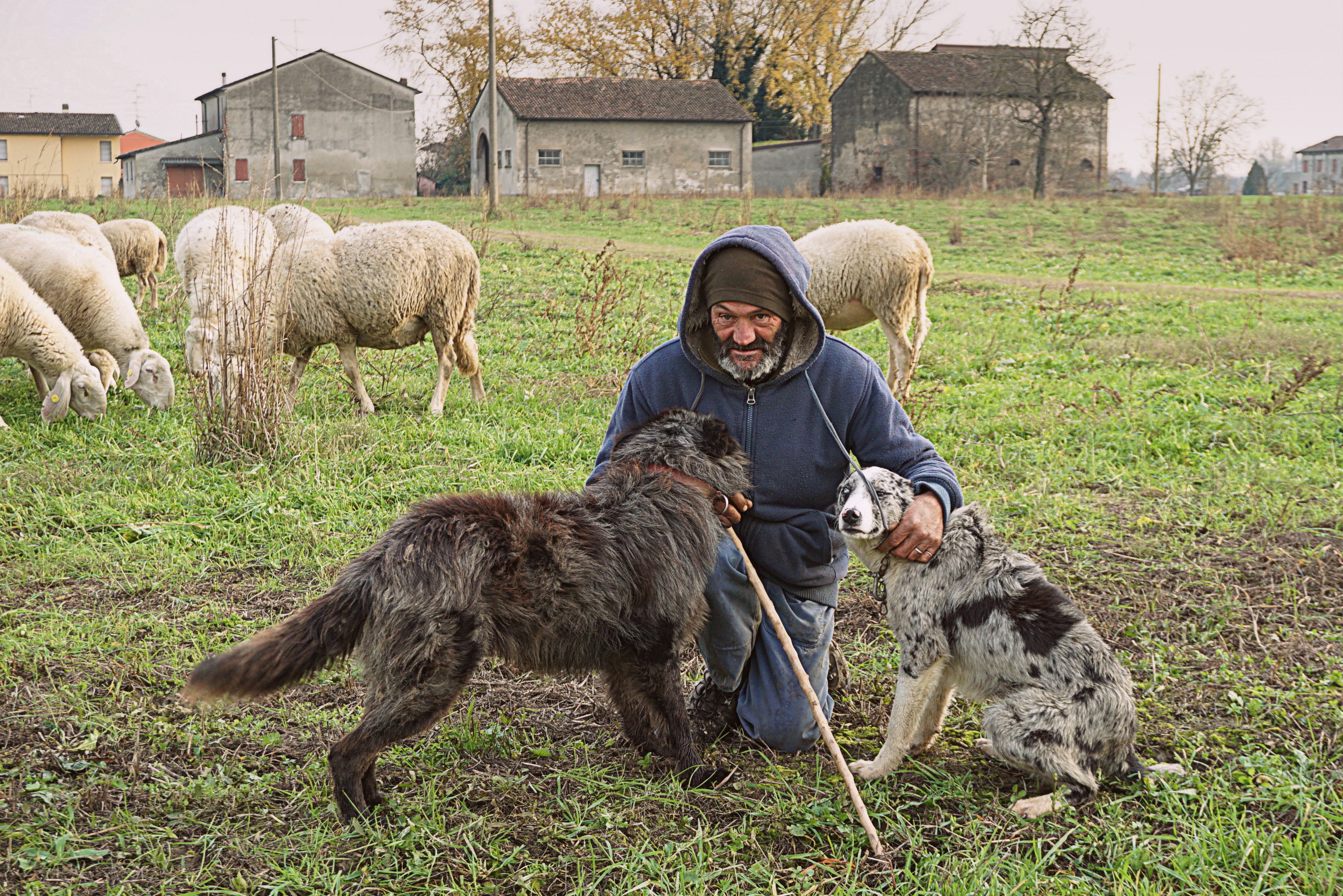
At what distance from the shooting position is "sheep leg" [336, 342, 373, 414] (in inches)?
333

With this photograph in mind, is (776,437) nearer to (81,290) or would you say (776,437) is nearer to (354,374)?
(354,374)

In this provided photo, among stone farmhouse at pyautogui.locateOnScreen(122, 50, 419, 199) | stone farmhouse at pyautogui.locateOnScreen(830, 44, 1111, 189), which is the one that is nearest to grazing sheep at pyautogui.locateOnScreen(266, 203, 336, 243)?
stone farmhouse at pyautogui.locateOnScreen(122, 50, 419, 199)

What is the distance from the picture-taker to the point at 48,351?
28.2ft

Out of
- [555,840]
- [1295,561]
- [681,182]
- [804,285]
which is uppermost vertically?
A: [681,182]

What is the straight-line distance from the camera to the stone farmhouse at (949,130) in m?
41.9

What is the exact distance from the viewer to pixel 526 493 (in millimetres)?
3266

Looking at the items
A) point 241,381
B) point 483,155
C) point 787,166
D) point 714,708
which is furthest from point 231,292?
point 787,166

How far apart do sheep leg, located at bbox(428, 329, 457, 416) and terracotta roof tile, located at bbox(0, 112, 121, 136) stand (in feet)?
193

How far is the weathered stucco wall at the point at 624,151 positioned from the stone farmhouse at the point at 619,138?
40 millimetres

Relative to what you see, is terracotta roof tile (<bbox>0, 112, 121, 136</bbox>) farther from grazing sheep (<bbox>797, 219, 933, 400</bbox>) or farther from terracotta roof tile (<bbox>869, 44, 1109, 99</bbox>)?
grazing sheep (<bbox>797, 219, 933, 400</bbox>)

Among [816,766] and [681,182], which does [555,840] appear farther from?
[681,182]

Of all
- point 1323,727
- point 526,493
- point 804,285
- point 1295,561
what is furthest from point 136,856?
point 1295,561

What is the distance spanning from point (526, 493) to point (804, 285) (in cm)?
125

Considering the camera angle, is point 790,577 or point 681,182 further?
point 681,182
